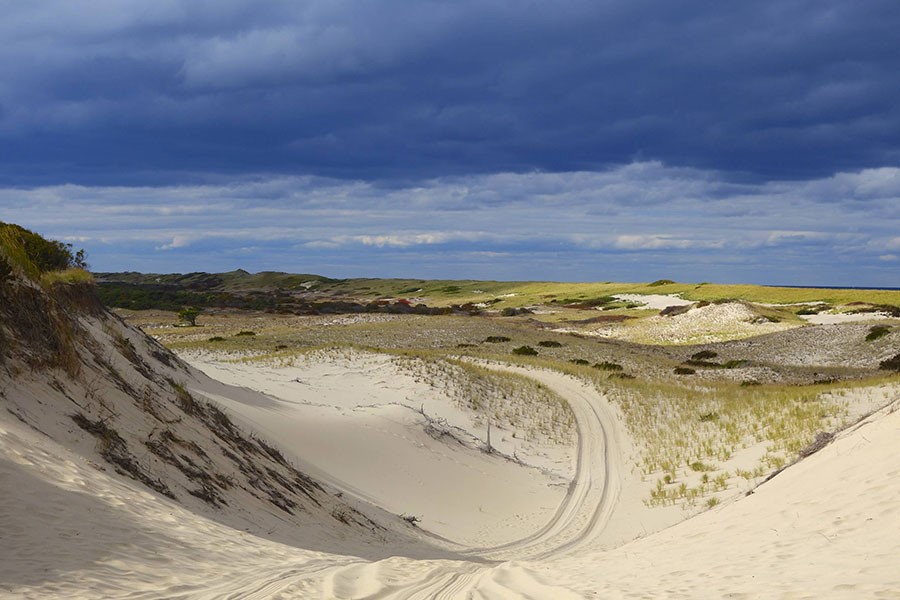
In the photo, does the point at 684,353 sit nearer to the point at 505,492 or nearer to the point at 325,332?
the point at 325,332

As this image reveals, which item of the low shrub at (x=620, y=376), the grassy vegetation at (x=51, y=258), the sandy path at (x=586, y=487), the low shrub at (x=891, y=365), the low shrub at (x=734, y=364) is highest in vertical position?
the grassy vegetation at (x=51, y=258)

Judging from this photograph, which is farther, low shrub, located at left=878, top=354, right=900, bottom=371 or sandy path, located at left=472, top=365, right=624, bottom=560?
low shrub, located at left=878, top=354, right=900, bottom=371

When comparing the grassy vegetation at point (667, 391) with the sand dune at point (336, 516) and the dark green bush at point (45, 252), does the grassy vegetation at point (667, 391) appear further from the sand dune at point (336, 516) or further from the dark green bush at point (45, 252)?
the dark green bush at point (45, 252)

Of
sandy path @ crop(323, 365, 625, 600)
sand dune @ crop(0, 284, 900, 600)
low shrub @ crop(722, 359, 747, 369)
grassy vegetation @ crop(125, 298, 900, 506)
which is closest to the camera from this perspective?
sand dune @ crop(0, 284, 900, 600)

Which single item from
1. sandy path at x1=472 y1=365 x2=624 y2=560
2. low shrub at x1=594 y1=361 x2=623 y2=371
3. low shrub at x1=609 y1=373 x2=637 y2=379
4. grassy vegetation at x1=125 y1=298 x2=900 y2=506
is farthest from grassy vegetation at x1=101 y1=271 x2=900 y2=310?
sandy path at x1=472 y1=365 x2=624 y2=560

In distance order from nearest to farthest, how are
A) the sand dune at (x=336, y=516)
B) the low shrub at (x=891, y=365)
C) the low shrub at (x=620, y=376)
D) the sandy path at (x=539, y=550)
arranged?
the sand dune at (x=336, y=516), the sandy path at (x=539, y=550), the low shrub at (x=620, y=376), the low shrub at (x=891, y=365)

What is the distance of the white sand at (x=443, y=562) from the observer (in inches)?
230

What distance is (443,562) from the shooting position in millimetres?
9055

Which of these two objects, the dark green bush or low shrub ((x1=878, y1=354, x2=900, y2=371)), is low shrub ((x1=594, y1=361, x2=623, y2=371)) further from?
the dark green bush

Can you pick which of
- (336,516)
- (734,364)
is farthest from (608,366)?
(336,516)

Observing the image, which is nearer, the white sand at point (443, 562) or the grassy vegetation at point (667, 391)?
the white sand at point (443, 562)

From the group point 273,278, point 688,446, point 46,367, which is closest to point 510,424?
point 688,446

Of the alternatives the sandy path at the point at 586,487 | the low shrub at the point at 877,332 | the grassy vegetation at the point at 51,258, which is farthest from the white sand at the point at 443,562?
the low shrub at the point at 877,332

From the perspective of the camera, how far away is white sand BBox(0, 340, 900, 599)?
5.83 meters
